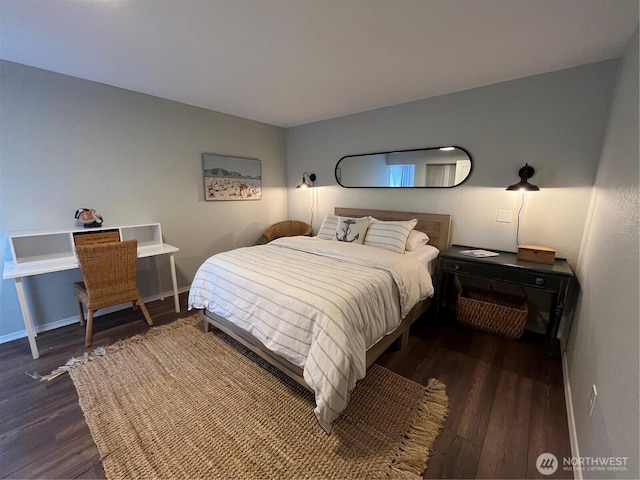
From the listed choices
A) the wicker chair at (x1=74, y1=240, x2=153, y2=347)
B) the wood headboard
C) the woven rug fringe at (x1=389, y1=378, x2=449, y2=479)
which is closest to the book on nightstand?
the wood headboard

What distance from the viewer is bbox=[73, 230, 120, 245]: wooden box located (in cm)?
246

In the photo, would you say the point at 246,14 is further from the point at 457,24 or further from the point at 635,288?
the point at 635,288

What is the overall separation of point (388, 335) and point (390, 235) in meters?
1.08

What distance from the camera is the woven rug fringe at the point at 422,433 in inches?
52.0

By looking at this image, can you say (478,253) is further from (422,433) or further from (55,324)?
(55,324)

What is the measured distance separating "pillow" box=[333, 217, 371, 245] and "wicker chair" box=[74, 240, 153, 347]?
82.3 inches

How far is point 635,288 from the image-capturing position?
1.03 metres

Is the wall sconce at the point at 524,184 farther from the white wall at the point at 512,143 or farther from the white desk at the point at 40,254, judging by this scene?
Answer: the white desk at the point at 40,254

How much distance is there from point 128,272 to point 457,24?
3.23 metres

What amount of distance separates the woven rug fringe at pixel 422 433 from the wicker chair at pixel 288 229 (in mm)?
2903

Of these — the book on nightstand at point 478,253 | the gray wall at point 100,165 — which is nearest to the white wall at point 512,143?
the book on nightstand at point 478,253

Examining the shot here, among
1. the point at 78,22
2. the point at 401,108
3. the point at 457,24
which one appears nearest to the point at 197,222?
the point at 78,22

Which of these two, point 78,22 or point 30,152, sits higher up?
point 78,22

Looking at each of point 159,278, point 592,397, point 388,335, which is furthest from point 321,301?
point 159,278
